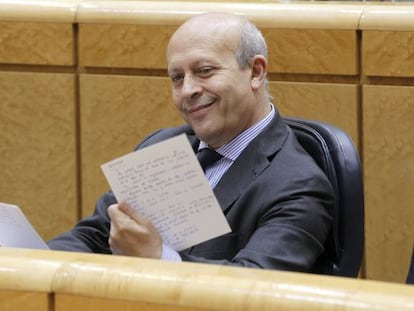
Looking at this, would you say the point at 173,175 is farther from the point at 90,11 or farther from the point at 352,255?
the point at 90,11

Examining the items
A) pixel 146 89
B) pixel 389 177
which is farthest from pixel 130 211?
pixel 146 89

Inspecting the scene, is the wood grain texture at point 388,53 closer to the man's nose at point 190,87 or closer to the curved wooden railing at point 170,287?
the man's nose at point 190,87

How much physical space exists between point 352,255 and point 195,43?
567mm

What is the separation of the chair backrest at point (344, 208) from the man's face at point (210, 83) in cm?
21

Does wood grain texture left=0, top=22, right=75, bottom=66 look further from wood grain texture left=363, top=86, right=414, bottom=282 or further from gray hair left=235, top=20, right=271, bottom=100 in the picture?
gray hair left=235, top=20, right=271, bottom=100

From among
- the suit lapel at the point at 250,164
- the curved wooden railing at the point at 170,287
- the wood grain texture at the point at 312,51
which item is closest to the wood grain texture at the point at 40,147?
the wood grain texture at the point at 312,51

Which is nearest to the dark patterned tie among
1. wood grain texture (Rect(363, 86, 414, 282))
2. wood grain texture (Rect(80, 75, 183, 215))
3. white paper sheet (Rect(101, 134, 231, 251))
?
white paper sheet (Rect(101, 134, 231, 251))

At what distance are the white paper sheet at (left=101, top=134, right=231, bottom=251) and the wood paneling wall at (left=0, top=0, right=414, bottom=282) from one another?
1.60 m

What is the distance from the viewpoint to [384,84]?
3.61 m

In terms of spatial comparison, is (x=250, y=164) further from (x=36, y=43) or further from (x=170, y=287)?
(x=36, y=43)

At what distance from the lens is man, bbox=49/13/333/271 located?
2.29 metres

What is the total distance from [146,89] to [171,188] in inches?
73.2

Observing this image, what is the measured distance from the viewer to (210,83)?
8.07 feet

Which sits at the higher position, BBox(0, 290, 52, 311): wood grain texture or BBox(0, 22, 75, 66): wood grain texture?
BBox(0, 22, 75, 66): wood grain texture
